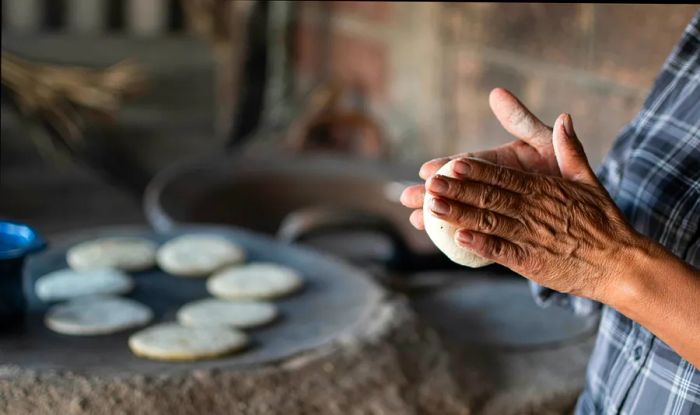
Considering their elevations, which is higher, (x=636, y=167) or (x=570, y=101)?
(x=636, y=167)

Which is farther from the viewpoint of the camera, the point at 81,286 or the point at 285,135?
the point at 285,135

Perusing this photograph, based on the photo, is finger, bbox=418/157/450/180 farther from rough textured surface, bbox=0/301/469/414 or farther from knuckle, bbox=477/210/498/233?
rough textured surface, bbox=0/301/469/414

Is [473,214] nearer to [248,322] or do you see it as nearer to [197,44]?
[248,322]

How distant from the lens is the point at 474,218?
3.25 feet

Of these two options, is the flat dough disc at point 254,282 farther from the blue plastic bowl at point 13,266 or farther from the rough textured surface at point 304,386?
the blue plastic bowl at point 13,266

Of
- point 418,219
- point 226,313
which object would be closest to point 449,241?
point 418,219

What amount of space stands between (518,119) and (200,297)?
979 mm

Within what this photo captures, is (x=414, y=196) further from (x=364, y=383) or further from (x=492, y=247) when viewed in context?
(x=364, y=383)

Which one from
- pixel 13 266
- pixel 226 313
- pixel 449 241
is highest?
pixel 449 241

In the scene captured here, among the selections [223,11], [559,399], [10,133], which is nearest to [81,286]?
[559,399]

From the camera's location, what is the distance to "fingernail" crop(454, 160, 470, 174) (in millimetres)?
1007

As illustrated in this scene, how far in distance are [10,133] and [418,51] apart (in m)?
2.41

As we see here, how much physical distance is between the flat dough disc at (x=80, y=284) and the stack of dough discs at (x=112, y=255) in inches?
1.5

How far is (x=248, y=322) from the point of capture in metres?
1.80
